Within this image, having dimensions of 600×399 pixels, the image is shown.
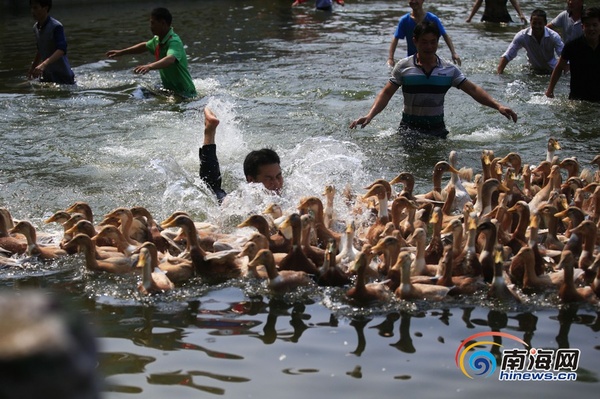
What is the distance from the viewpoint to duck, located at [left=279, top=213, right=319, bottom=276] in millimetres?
5180

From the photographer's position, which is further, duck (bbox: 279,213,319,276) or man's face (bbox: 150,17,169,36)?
man's face (bbox: 150,17,169,36)

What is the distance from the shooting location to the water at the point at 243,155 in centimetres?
416

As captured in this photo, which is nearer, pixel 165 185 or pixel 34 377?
pixel 34 377

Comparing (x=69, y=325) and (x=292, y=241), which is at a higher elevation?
(x=69, y=325)

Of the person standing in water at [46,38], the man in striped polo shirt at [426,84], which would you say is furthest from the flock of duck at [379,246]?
the person standing in water at [46,38]

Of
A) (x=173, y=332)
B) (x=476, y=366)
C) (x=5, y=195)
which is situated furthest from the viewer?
(x=5, y=195)

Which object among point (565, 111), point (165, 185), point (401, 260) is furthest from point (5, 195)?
point (565, 111)

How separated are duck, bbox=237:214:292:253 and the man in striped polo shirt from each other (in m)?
2.54

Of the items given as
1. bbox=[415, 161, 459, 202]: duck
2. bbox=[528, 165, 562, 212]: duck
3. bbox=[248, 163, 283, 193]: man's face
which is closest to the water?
bbox=[248, 163, 283, 193]: man's face

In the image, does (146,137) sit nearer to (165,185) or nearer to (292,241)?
(165,185)

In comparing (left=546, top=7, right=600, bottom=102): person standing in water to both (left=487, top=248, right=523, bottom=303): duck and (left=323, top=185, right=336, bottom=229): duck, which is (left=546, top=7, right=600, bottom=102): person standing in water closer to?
(left=323, top=185, right=336, bottom=229): duck

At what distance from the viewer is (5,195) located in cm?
746

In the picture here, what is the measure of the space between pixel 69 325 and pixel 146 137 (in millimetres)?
8937

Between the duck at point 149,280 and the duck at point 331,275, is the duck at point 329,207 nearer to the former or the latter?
the duck at point 331,275
